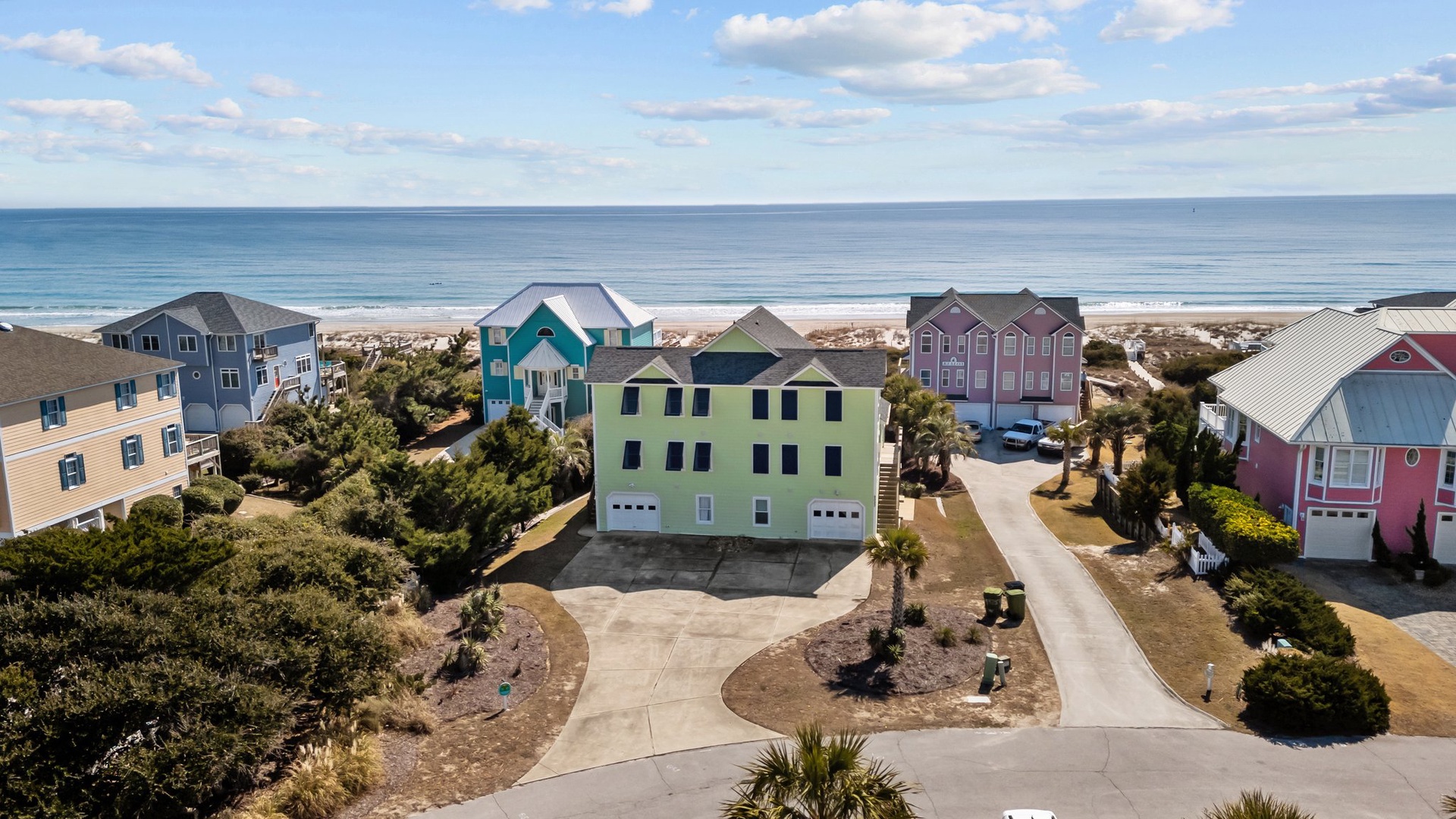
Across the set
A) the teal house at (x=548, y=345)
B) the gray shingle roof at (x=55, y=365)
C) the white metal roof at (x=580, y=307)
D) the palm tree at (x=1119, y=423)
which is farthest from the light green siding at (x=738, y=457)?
the white metal roof at (x=580, y=307)

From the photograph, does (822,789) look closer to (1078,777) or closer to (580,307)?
(1078,777)


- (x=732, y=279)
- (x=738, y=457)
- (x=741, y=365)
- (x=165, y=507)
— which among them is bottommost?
(x=165, y=507)

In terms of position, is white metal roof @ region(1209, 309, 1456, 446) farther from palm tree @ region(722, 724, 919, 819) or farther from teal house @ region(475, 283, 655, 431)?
teal house @ region(475, 283, 655, 431)

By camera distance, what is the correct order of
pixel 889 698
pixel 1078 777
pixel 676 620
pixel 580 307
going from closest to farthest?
pixel 1078 777, pixel 889 698, pixel 676 620, pixel 580 307

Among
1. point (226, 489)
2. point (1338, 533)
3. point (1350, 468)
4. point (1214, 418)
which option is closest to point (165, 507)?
point (226, 489)

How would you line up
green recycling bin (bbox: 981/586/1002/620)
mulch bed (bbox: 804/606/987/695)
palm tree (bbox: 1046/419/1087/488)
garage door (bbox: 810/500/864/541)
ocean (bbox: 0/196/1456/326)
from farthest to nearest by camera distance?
ocean (bbox: 0/196/1456/326)
palm tree (bbox: 1046/419/1087/488)
garage door (bbox: 810/500/864/541)
green recycling bin (bbox: 981/586/1002/620)
mulch bed (bbox: 804/606/987/695)

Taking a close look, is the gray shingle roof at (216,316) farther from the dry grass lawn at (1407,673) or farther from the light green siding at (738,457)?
the dry grass lawn at (1407,673)

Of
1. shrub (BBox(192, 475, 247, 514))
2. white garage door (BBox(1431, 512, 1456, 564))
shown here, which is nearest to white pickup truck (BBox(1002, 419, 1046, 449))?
white garage door (BBox(1431, 512, 1456, 564))
